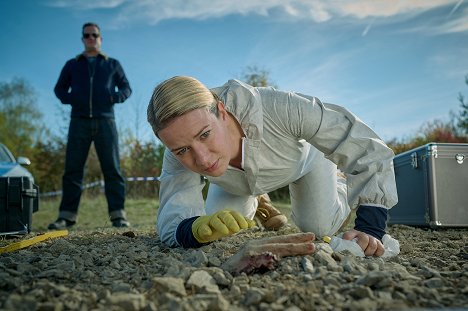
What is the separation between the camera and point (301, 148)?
108 inches

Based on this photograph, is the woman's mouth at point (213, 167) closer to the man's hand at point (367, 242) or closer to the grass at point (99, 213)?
the man's hand at point (367, 242)

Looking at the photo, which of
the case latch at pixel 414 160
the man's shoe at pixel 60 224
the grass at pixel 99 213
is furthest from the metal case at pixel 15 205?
the case latch at pixel 414 160

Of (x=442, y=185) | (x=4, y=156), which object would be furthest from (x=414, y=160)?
(x=4, y=156)

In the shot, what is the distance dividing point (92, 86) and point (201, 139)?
3503 millimetres

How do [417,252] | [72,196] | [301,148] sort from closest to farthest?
[417,252] → [301,148] → [72,196]

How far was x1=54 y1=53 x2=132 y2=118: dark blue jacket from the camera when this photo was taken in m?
5.10

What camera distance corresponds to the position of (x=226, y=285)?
4.79ft

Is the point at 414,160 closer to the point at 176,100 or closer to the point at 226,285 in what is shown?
the point at 176,100

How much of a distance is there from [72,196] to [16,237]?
1279 mm

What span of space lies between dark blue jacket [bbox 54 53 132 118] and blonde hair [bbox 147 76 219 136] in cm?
312

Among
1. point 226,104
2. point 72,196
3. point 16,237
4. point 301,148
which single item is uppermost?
point 226,104

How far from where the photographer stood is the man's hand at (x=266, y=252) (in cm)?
163

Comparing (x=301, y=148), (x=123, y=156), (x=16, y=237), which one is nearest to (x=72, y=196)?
(x=16, y=237)

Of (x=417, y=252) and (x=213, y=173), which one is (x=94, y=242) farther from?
(x=417, y=252)
